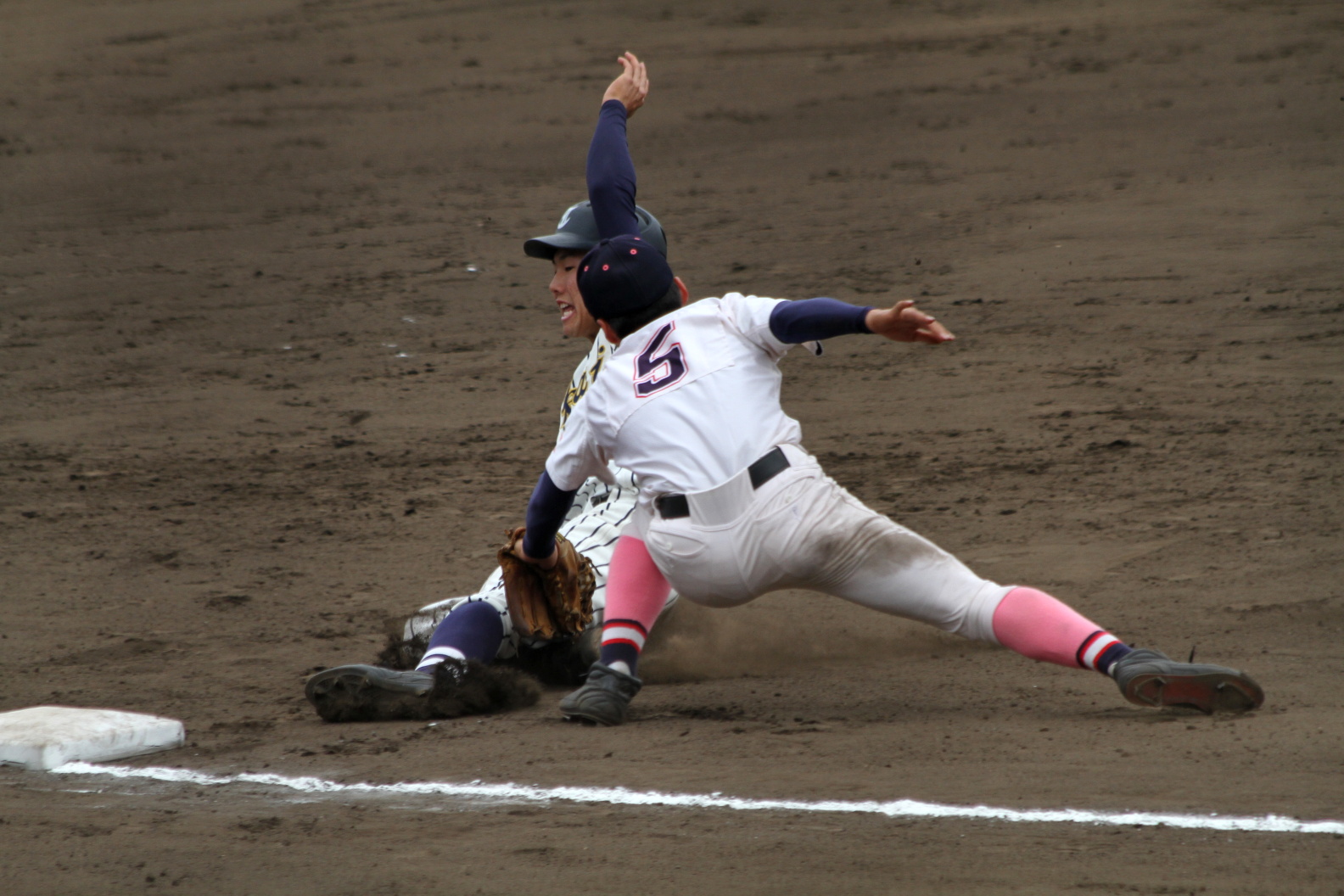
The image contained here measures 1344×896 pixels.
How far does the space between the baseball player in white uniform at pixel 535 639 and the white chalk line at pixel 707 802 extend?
15.7 inches

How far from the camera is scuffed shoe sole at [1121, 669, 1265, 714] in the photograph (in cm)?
286

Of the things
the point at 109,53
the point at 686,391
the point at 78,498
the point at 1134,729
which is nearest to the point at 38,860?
the point at 686,391

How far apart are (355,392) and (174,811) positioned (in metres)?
4.15

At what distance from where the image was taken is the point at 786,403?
6234mm

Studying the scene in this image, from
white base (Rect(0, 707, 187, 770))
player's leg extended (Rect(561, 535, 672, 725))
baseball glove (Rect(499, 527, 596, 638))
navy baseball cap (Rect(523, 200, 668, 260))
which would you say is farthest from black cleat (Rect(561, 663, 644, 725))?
navy baseball cap (Rect(523, 200, 668, 260))

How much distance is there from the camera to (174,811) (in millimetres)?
2768

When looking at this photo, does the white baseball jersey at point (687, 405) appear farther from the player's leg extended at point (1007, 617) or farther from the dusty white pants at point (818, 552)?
the player's leg extended at point (1007, 617)

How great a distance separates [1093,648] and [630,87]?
199 centimetres

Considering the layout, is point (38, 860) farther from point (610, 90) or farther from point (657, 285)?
point (610, 90)

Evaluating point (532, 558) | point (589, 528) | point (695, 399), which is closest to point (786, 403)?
point (589, 528)

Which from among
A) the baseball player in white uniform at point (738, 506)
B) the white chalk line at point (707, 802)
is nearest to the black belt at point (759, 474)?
the baseball player in white uniform at point (738, 506)

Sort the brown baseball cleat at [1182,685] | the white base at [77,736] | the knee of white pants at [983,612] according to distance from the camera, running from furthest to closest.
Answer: the white base at [77,736] → the knee of white pants at [983,612] → the brown baseball cleat at [1182,685]

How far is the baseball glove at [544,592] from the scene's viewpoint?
11.6 feet

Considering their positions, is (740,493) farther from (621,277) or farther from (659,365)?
(621,277)
